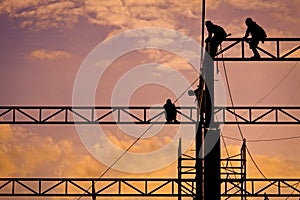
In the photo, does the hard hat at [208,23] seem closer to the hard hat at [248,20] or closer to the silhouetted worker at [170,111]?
the hard hat at [248,20]

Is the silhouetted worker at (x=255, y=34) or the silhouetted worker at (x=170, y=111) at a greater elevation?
the silhouetted worker at (x=255, y=34)

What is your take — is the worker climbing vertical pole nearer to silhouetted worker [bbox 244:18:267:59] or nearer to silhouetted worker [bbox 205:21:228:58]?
silhouetted worker [bbox 205:21:228:58]

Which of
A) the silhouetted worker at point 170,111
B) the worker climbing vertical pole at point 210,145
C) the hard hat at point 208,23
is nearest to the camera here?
the worker climbing vertical pole at point 210,145

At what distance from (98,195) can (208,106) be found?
37.4ft

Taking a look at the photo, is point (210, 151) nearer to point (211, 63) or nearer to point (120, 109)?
point (211, 63)

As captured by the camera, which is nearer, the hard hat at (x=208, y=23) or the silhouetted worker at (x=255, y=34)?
the hard hat at (x=208, y=23)

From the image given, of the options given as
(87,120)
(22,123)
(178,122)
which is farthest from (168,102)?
(22,123)

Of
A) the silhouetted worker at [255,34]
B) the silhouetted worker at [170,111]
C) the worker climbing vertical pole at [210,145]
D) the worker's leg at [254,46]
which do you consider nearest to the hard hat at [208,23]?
the worker climbing vertical pole at [210,145]

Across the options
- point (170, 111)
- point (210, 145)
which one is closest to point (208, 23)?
point (210, 145)

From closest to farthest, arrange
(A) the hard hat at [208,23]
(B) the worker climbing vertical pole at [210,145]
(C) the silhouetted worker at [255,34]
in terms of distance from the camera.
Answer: (B) the worker climbing vertical pole at [210,145] < (A) the hard hat at [208,23] < (C) the silhouetted worker at [255,34]

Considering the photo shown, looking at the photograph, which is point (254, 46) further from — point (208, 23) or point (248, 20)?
point (208, 23)

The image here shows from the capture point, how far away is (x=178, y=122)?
103 feet

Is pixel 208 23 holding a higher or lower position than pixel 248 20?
lower

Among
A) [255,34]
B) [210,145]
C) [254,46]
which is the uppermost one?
[255,34]
